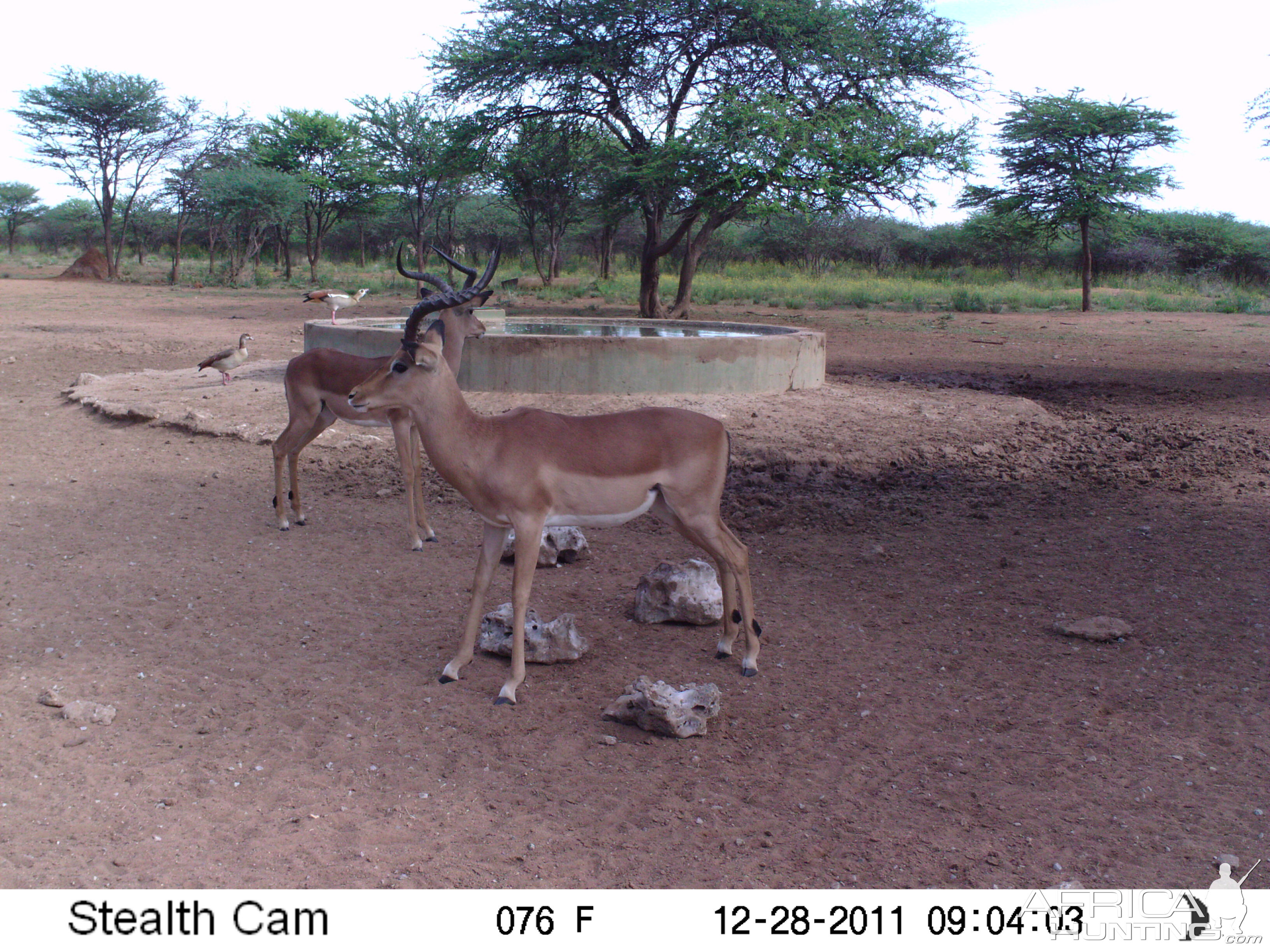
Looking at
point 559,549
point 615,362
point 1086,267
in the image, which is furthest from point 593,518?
point 1086,267

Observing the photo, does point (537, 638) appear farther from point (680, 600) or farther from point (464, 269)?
point (464, 269)

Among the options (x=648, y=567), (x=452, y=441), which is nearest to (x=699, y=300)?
(x=648, y=567)

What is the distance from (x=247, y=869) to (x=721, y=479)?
264 cm

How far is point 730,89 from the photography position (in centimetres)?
2020

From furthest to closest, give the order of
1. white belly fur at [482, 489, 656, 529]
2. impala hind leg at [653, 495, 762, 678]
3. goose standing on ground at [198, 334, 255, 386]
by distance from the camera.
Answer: goose standing on ground at [198, 334, 255, 386]
impala hind leg at [653, 495, 762, 678]
white belly fur at [482, 489, 656, 529]

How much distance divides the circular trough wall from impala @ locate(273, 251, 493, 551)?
275 cm

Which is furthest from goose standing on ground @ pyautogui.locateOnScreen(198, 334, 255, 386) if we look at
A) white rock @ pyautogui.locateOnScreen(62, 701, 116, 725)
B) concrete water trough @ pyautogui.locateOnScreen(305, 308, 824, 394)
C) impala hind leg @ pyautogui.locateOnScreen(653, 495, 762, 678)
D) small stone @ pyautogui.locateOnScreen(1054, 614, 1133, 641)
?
small stone @ pyautogui.locateOnScreen(1054, 614, 1133, 641)

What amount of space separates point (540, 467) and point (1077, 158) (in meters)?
29.6

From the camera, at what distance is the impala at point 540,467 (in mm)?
4531

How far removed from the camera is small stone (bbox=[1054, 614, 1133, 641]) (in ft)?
16.9

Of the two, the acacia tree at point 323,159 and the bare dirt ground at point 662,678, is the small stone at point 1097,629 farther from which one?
the acacia tree at point 323,159

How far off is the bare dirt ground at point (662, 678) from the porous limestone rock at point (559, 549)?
0.20 m

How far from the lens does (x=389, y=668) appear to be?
15.8 ft

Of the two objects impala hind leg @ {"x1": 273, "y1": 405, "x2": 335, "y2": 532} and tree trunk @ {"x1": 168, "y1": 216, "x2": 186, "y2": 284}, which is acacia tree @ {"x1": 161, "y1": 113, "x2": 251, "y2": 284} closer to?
tree trunk @ {"x1": 168, "y1": 216, "x2": 186, "y2": 284}
